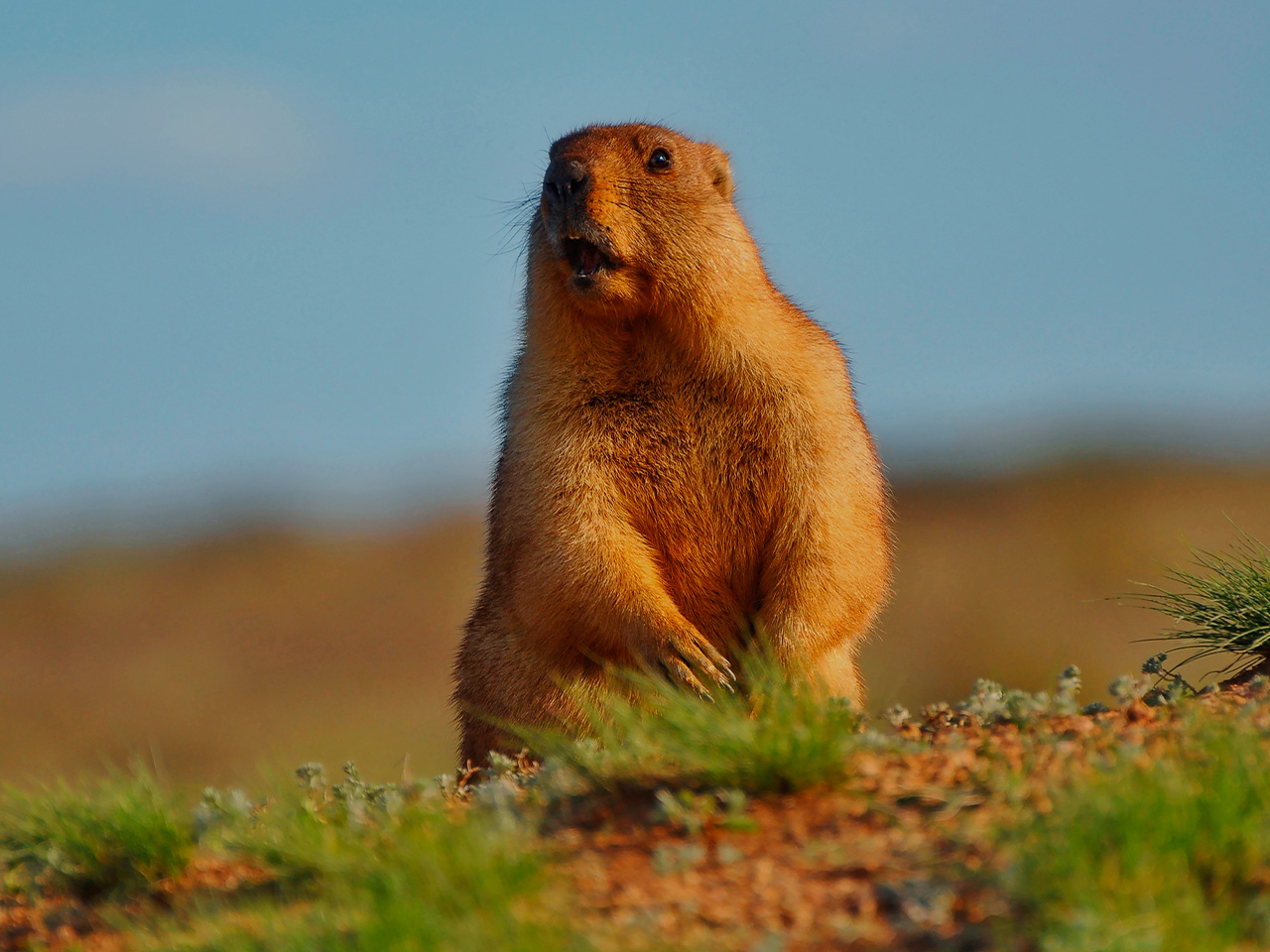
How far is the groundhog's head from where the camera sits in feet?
21.6

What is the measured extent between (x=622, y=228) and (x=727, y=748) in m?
3.07

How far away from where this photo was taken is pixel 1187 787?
3904mm

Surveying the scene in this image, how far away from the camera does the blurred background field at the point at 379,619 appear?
80.7ft

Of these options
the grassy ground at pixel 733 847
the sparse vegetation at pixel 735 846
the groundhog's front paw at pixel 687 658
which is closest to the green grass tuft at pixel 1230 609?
the sparse vegetation at pixel 735 846

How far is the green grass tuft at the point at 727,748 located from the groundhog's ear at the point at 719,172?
138 inches

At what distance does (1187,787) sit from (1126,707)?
1.73 m

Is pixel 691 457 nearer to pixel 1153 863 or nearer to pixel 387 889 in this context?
pixel 387 889

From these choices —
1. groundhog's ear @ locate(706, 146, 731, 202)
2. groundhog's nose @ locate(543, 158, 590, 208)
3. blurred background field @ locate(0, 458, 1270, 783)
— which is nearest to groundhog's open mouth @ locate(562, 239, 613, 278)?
groundhog's nose @ locate(543, 158, 590, 208)

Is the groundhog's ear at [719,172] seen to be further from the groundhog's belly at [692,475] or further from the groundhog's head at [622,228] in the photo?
the groundhog's belly at [692,475]

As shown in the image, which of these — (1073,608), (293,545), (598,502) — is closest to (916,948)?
(598,502)

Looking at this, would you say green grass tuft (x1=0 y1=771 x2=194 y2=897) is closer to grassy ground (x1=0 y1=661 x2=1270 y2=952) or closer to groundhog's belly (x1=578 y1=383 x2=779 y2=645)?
grassy ground (x1=0 y1=661 x2=1270 y2=952)

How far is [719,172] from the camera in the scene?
301 inches

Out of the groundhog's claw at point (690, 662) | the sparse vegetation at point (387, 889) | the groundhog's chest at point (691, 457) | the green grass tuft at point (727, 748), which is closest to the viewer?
the sparse vegetation at point (387, 889)

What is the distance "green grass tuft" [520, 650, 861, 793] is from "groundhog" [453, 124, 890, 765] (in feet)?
5.23
